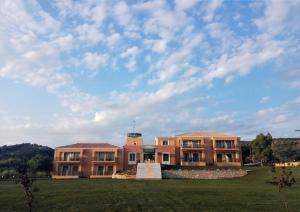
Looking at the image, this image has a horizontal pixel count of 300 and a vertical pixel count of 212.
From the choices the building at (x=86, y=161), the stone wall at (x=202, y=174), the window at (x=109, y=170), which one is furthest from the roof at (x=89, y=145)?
the stone wall at (x=202, y=174)

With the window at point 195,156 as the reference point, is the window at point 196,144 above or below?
above

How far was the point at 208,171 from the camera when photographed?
2384 inches

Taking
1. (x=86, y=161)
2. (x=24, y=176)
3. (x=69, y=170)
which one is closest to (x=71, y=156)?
(x=69, y=170)

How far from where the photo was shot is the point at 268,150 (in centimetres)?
7500

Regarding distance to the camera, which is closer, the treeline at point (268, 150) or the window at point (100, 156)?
the window at point (100, 156)

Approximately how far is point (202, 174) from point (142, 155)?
18839 mm

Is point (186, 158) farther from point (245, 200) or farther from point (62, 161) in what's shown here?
point (245, 200)

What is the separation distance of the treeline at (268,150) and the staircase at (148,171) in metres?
21.6

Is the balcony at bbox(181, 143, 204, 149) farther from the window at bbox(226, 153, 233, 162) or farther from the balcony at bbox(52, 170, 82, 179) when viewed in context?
the balcony at bbox(52, 170, 82, 179)

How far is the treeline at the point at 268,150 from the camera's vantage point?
7512 cm

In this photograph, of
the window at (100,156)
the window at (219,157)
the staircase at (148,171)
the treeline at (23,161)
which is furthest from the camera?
the window at (219,157)

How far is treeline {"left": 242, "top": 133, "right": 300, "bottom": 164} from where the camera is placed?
75.1 m

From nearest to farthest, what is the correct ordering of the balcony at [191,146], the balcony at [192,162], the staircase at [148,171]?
the staircase at [148,171] < the balcony at [192,162] < the balcony at [191,146]

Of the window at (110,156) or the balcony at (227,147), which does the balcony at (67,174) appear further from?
the balcony at (227,147)
